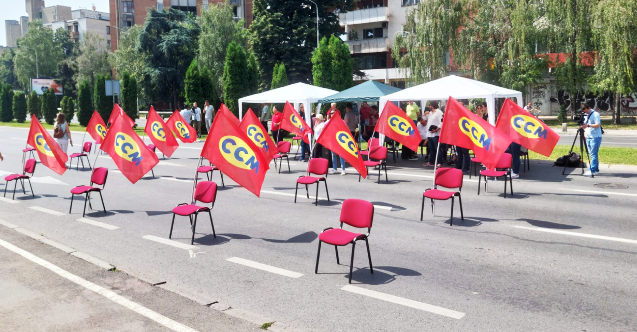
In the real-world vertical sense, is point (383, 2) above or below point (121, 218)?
above

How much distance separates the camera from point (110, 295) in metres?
6.99

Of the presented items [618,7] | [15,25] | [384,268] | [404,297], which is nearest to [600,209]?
[384,268]

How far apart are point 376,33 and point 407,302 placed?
59.4 meters

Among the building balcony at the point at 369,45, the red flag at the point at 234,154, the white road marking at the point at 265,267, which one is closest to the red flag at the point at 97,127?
the red flag at the point at 234,154

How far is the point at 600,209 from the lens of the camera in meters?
11.5

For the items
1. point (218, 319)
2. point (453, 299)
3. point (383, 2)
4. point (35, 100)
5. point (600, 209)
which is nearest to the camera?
point (218, 319)

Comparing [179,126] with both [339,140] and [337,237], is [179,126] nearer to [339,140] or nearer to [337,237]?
[339,140]

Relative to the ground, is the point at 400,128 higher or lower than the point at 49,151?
higher

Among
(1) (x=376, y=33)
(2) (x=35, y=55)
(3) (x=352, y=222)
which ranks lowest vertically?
(3) (x=352, y=222)

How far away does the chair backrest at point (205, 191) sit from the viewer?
9.97 meters

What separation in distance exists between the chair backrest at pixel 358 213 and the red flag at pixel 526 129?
5.66 m

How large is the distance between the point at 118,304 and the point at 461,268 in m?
4.53

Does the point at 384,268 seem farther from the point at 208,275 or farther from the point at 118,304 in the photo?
the point at 118,304

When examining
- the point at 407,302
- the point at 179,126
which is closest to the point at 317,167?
the point at 407,302
